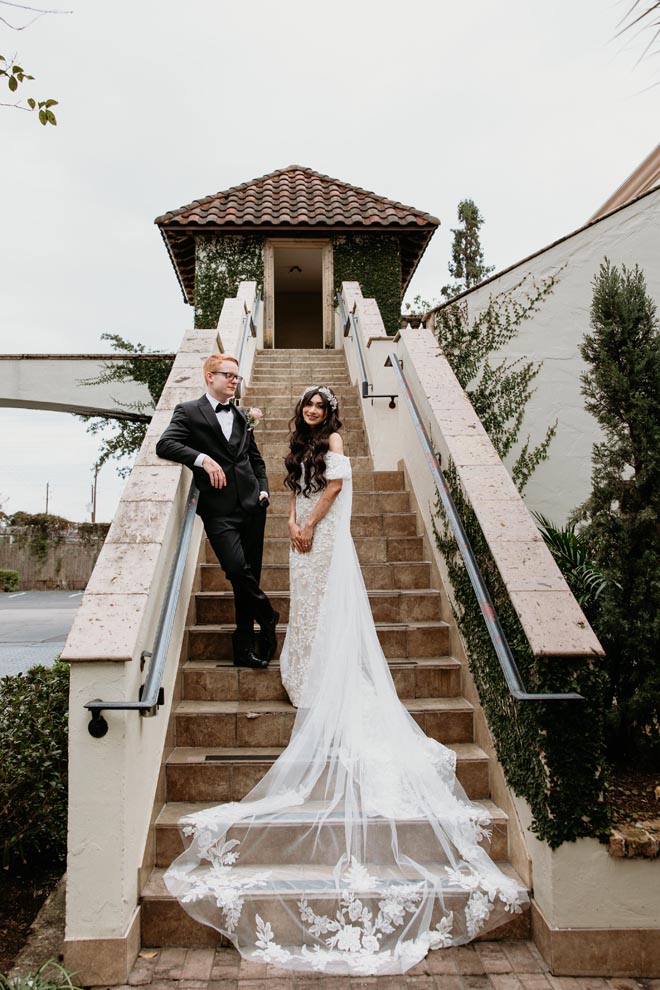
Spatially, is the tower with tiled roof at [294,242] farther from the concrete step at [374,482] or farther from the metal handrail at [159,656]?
the metal handrail at [159,656]

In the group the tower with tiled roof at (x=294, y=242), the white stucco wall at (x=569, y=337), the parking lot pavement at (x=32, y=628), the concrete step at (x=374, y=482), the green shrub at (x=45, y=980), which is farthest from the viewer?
the tower with tiled roof at (x=294, y=242)

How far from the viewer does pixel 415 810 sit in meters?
3.35

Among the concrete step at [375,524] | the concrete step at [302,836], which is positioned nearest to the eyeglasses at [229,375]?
the concrete step at [375,524]

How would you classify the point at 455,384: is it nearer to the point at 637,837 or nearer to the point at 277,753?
the point at 277,753

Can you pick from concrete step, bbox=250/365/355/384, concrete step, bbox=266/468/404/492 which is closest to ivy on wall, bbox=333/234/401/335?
concrete step, bbox=250/365/355/384

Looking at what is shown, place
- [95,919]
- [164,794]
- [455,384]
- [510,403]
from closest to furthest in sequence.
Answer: [95,919] → [164,794] → [455,384] → [510,403]

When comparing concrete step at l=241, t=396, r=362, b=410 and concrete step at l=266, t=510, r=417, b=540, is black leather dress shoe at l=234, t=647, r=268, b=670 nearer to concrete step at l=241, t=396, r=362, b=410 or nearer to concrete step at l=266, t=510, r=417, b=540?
concrete step at l=266, t=510, r=417, b=540

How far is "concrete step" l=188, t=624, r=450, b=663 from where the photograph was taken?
4.52m

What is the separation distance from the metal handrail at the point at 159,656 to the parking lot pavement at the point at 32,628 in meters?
4.47

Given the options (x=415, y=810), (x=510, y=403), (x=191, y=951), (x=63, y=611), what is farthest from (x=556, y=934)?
(x=63, y=611)

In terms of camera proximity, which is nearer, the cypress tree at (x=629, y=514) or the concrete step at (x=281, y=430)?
the cypress tree at (x=629, y=514)

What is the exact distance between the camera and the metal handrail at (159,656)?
297 centimetres

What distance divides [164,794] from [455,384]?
11.0 ft

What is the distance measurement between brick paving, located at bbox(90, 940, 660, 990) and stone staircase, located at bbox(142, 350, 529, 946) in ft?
0.34
